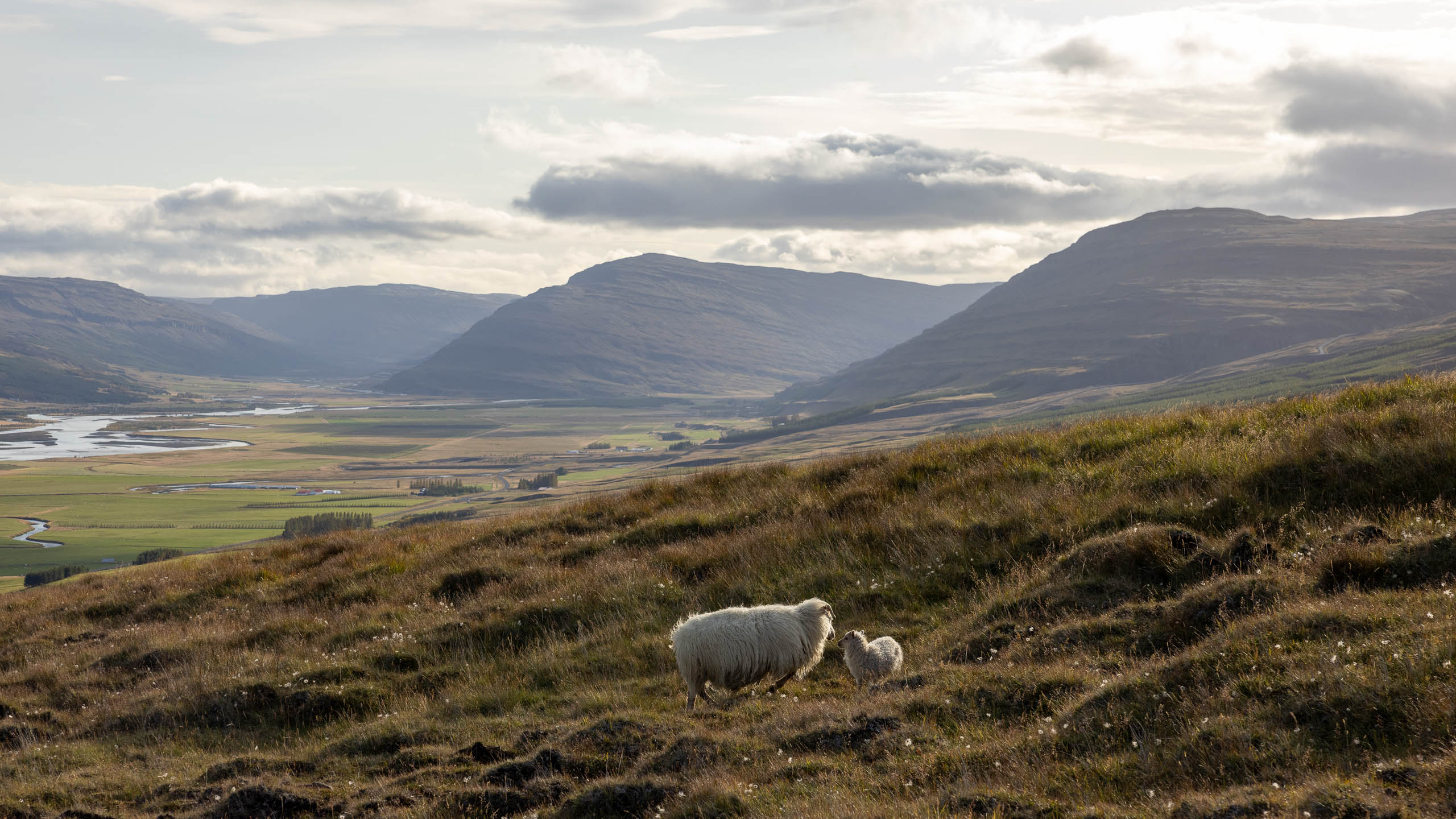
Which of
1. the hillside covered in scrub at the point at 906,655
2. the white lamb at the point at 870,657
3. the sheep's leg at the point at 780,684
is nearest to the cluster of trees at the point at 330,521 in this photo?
the hillside covered in scrub at the point at 906,655

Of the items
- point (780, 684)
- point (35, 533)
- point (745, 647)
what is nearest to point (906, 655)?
point (780, 684)

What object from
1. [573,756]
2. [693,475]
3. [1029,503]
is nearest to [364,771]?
[573,756]

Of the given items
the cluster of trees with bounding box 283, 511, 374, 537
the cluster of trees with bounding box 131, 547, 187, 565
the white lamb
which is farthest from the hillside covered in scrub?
the cluster of trees with bounding box 283, 511, 374, 537

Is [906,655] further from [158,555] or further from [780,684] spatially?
[158,555]

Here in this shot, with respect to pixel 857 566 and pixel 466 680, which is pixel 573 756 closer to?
pixel 466 680

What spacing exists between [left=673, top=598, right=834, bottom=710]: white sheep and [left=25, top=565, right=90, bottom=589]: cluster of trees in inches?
4142

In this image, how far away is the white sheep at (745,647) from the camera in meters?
9.88

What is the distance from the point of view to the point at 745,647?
9891 mm

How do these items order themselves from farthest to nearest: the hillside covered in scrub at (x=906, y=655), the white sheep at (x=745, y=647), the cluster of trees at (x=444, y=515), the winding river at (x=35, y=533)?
the winding river at (x=35, y=533) < the cluster of trees at (x=444, y=515) < the white sheep at (x=745, y=647) < the hillside covered in scrub at (x=906, y=655)

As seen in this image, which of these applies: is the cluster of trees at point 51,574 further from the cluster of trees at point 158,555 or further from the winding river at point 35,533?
the winding river at point 35,533

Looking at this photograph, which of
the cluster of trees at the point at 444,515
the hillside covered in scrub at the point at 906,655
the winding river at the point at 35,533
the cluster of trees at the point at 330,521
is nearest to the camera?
the hillside covered in scrub at the point at 906,655

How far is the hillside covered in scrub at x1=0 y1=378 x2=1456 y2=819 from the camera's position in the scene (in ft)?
21.0

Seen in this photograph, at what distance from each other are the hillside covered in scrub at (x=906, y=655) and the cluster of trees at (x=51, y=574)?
97618mm

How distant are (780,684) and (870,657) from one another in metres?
1.13
